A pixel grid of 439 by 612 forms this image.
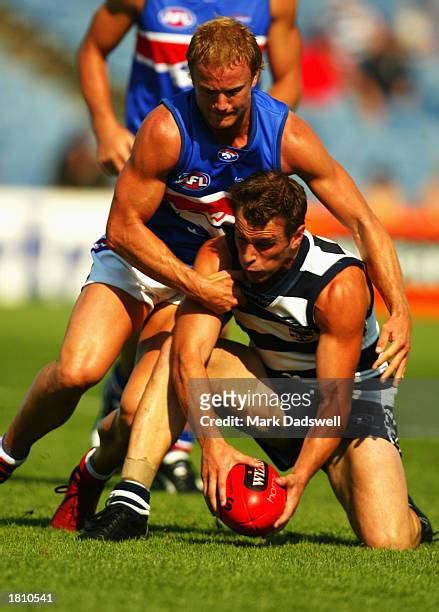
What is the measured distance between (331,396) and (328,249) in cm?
64

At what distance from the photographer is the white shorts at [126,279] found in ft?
19.2

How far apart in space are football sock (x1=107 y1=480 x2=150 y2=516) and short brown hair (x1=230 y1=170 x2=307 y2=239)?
1.17 metres

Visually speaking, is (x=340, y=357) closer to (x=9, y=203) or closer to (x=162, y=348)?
(x=162, y=348)

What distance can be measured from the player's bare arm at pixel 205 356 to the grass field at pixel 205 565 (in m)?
0.30

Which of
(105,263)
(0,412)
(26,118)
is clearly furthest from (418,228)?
(105,263)

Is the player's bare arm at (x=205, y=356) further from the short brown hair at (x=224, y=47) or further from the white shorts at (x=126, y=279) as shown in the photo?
the short brown hair at (x=224, y=47)

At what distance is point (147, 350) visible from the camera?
5.73 meters

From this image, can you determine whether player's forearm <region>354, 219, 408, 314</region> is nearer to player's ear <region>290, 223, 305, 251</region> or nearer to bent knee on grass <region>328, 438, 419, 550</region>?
player's ear <region>290, 223, 305, 251</region>

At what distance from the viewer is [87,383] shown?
549 centimetres

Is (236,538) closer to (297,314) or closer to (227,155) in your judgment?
(297,314)

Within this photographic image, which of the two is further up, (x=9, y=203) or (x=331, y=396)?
(x=331, y=396)

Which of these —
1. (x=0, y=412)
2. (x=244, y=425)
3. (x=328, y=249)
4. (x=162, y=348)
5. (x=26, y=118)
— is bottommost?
(x=26, y=118)

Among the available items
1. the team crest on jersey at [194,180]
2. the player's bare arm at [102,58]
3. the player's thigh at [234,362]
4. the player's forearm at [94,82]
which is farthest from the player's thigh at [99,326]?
the player's forearm at [94,82]

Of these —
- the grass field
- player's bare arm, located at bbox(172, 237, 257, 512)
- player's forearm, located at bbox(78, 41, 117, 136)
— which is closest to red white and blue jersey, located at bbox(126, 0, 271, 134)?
player's forearm, located at bbox(78, 41, 117, 136)
